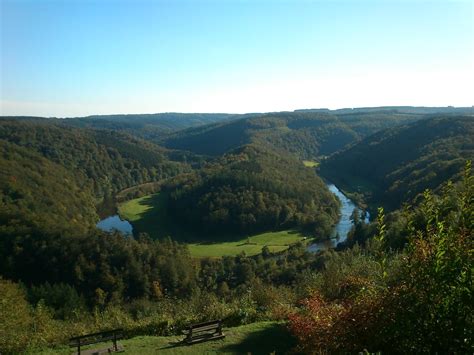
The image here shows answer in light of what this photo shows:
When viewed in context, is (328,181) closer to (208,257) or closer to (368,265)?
(208,257)

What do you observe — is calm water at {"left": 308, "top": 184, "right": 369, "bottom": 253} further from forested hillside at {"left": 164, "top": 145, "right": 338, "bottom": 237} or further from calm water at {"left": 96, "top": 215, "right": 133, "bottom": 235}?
calm water at {"left": 96, "top": 215, "right": 133, "bottom": 235}

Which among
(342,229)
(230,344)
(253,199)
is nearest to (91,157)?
(253,199)

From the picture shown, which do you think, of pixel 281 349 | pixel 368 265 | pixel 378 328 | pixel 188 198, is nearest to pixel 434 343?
pixel 378 328

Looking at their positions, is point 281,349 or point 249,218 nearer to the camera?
point 281,349

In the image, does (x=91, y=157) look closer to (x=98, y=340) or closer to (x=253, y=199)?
(x=253, y=199)

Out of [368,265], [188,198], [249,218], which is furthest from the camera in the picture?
[188,198]

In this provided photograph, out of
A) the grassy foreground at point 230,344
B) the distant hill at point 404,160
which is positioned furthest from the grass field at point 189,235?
the grassy foreground at point 230,344

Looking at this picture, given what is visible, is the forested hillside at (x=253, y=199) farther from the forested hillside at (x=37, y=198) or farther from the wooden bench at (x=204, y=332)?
the wooden bench at (x=204, y=332)
